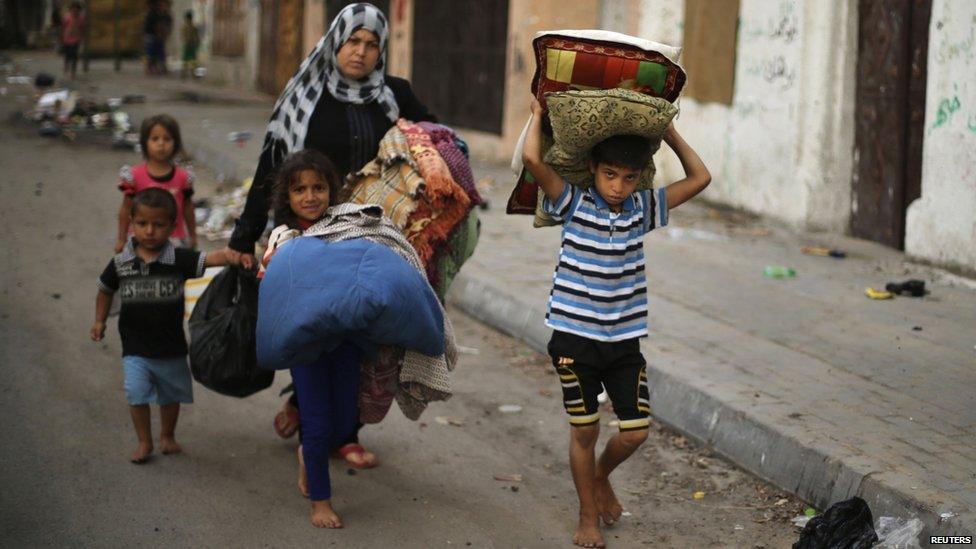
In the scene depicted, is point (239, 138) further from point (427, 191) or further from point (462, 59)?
point (427, 191)

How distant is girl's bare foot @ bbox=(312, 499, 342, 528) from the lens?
4.58 meters

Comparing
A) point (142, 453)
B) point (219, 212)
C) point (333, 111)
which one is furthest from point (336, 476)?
point (219, 212)

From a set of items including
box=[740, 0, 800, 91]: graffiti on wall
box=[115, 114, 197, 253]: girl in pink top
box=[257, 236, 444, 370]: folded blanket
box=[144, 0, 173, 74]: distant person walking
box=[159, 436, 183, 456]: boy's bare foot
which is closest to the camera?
box=[257, 236, 444, 370]: folded blanket

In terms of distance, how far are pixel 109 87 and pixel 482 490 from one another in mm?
21859

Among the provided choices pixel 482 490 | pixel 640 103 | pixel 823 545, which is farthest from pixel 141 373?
pixel 823 545

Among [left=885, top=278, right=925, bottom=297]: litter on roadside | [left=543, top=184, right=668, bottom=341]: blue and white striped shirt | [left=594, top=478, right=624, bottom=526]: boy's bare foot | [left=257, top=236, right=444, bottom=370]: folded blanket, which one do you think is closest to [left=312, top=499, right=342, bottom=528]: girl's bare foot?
Result: [left=257, top=236, right=444, bottom=370]: folded blanket

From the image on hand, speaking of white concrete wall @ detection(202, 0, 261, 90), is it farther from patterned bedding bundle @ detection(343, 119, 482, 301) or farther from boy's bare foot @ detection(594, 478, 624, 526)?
boy's bare foot @ detection(594, 478, 624, 526)

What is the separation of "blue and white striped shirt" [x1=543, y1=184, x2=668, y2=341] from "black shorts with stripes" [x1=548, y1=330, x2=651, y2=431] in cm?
5

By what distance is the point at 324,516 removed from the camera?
15.1 ft

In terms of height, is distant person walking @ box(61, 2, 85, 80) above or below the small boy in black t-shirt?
above

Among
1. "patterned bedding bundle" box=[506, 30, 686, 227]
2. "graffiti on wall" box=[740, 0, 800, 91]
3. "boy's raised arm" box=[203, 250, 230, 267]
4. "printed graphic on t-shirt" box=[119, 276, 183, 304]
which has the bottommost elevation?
"printed graphic on t-shirt" box=[119, 276, 183, 304]

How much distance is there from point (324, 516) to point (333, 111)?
5.51ft

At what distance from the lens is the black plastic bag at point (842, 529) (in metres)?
4.16

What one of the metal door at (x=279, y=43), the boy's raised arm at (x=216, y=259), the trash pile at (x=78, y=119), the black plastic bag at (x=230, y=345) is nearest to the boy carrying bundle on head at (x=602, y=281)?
the black plastic bag at (x=230, y=345)
